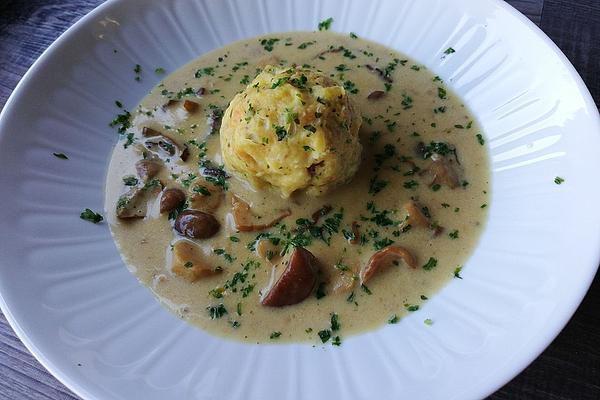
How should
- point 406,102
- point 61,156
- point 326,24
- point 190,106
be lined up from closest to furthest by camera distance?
point 61,156
point 406,102
point 190,106
point 326,24

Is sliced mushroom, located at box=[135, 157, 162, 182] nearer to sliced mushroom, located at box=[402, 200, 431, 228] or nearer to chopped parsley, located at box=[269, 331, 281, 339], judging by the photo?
chopped parsley, located at box=[269, 331, 281, 339]

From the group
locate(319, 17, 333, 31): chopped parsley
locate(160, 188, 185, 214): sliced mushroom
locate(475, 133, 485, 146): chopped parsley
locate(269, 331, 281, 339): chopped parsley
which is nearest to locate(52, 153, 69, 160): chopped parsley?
locate(160, 188, 185, 214): sliced mushroom

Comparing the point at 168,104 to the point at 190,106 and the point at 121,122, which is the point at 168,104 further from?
the point at 121,122

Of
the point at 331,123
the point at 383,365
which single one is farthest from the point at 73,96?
the point at 383,365

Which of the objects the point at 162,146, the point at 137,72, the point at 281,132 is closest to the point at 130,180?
the point at 162,146

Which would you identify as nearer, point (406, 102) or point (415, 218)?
point (415, 218)

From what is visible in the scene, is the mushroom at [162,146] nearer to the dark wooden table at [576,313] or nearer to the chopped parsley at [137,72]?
the chopped parsley at [137,72]
